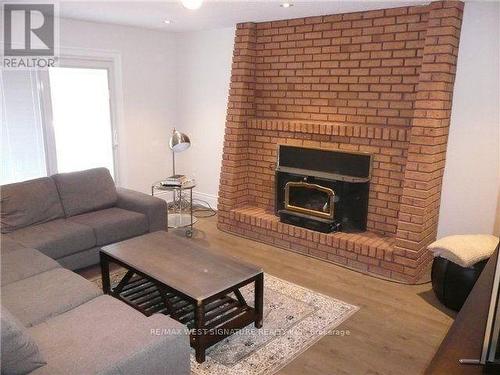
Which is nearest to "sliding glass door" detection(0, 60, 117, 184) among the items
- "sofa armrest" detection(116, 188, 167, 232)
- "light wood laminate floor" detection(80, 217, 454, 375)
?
"sofa armrest" detection(116, 188, 167, 232)

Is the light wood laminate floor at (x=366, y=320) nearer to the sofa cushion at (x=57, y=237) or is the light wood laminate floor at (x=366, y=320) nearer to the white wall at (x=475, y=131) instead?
the sofa cushion at (x=57, y=237)

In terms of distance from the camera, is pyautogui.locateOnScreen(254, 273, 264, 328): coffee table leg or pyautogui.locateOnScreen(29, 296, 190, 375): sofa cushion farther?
pyautogui.locateOnScreen(254, 273, 264, 328): coffee table leg

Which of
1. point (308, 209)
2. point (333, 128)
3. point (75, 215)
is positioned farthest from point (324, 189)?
point (75, 215)

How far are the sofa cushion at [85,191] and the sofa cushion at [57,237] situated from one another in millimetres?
287

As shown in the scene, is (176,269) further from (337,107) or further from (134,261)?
(337,107)

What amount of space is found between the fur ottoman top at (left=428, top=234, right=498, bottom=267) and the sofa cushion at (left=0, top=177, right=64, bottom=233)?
3.21 meters

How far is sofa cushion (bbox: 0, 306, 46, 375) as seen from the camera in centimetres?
147

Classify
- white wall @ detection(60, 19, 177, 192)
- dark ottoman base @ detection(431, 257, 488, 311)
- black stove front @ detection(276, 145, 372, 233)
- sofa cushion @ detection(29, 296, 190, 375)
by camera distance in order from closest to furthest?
sofa cushion @ detection(29, 296, 190, 375) < dark ottoman base @ detection(431, 257, 488, 311) < black stove front @ detection(276, 145, 372, 233) < white wall @ detection(60, 19, 177, 192)

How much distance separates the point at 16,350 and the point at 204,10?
10.5ft

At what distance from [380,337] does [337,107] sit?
A: 224 centimetres

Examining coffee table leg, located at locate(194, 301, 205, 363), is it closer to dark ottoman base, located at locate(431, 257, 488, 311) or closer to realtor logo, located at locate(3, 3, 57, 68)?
dark ottoman base, located at locate(431, 257, 488, 311)

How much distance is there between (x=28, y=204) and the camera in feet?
11.2

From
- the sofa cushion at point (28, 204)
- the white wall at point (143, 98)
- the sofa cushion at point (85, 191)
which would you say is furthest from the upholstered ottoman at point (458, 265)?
the white wall at point (143, 98)

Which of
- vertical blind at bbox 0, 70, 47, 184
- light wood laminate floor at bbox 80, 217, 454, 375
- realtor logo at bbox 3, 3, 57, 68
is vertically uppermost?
realtor logo at bbox 3, 3, 57, 68
